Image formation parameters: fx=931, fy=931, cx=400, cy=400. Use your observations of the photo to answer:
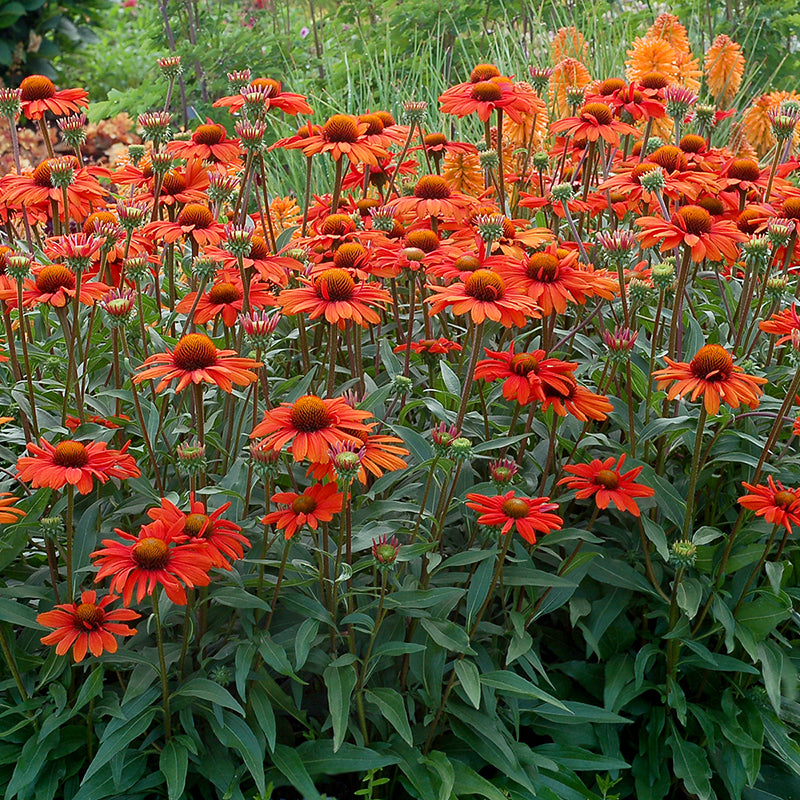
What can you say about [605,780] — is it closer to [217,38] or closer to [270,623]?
[270,623]

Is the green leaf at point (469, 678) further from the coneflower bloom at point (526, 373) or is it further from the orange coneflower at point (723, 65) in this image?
the orange coneflower at point (723, 65)

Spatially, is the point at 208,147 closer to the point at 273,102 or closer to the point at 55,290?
the point at 273,102

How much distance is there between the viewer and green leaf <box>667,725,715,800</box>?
1.98 m

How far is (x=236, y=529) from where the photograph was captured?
1.72m

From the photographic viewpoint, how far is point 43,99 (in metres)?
2.56

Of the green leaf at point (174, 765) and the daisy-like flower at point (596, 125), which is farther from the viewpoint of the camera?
the daisy-like flower at point (596, 125)

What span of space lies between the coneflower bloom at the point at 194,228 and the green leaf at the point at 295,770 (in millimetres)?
1153

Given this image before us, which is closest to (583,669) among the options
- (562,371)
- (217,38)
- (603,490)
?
(603,490)

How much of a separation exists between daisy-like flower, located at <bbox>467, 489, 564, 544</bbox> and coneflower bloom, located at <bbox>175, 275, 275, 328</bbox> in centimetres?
69

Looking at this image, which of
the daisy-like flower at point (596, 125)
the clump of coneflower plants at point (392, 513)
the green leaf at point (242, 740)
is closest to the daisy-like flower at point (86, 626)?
the clump of coneflower plants at point (392, 513)

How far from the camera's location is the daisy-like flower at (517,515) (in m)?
1.73

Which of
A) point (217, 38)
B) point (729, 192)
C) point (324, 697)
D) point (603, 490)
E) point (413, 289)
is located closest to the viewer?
point (603, 490)

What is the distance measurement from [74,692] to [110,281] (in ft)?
3.41

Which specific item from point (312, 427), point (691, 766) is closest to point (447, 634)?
point (312, 427)
